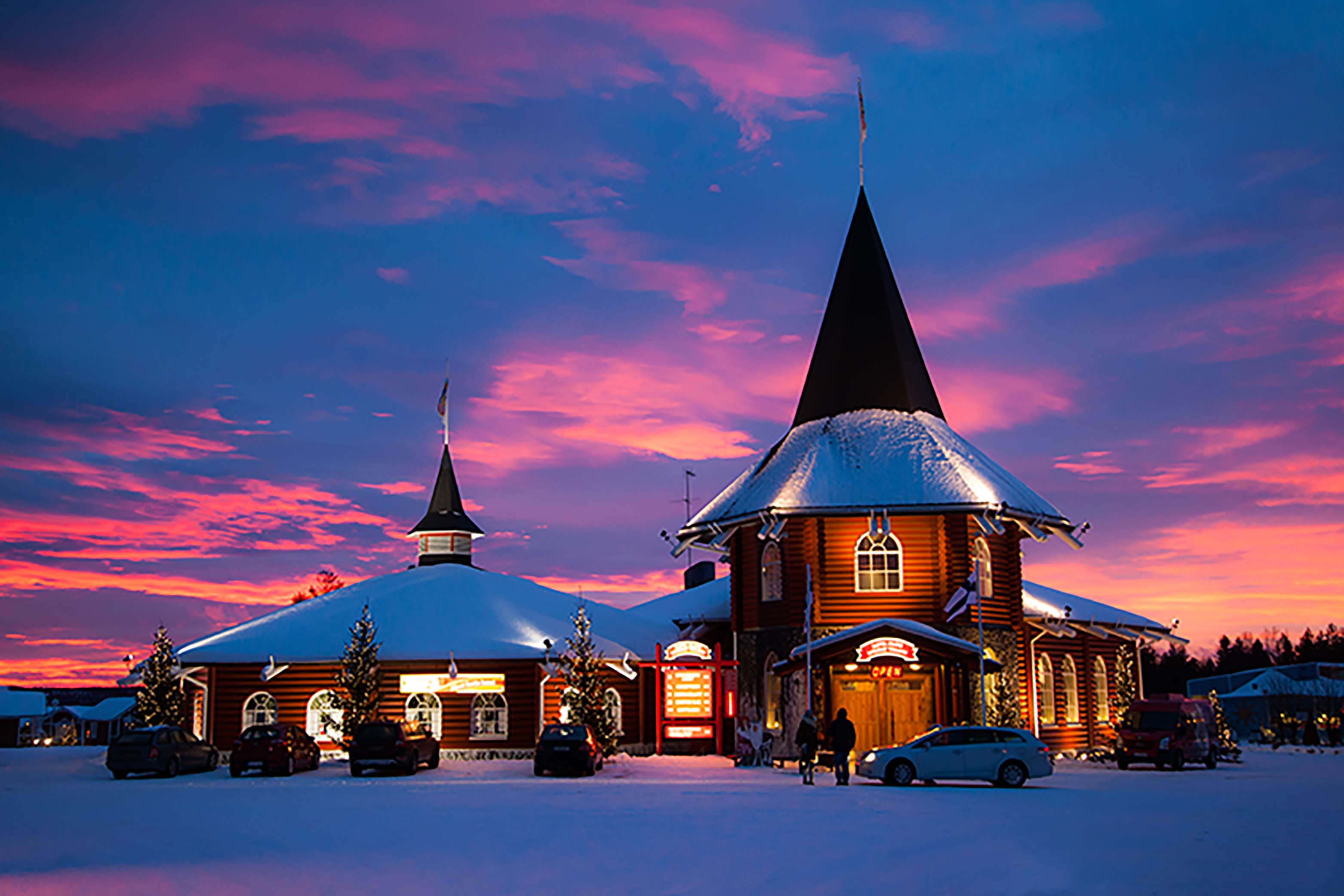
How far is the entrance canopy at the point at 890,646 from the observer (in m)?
33.0

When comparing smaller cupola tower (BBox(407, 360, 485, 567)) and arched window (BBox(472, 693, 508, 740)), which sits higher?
smaller cupola tower (BBox(407, 360, 485, 567))

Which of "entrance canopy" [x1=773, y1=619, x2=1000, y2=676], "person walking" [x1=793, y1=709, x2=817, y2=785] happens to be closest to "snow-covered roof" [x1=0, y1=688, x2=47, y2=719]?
"entrance canopy" [x1=773, y1=619, x2=1000, y2=676]

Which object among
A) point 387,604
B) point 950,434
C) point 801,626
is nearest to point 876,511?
point 801,626

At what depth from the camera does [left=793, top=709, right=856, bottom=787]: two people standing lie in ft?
90.2

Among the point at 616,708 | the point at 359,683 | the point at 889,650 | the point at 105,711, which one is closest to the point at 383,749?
the point at 359,683

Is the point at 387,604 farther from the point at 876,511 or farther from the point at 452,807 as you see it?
the point at 452,807

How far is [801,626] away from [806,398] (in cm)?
968

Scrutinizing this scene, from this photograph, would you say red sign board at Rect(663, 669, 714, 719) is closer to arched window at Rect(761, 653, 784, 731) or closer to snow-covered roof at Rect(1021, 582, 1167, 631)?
arched window at Rect(761, 653, 784, 731)

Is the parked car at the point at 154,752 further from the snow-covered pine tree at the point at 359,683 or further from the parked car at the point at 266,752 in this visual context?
the snow-covered pine tree at the point at 359,683

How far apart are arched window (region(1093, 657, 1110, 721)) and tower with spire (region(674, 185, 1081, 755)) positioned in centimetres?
549

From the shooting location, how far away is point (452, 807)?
21.5 meters

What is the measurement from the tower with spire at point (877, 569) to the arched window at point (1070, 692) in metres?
3.28

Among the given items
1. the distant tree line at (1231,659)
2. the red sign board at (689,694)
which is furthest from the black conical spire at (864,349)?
the distant tree line at (1231,659)

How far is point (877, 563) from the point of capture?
122 feet
